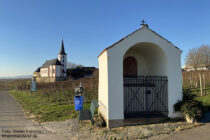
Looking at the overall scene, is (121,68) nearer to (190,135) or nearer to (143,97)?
Answer: (143,97)

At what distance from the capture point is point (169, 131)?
16.6 ft

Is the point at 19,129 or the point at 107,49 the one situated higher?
the point at 107,49

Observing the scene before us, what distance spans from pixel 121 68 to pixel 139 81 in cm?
219

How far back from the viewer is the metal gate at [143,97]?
6.85 meters

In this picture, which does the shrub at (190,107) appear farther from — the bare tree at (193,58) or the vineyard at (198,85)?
the bare tree at (193,58)

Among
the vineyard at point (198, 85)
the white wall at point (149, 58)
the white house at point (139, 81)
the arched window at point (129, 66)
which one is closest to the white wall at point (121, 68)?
the white house at point (139, 81)

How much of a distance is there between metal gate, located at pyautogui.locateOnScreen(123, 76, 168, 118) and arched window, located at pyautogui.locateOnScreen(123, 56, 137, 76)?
460 mm

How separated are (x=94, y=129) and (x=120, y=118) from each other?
116 centimetres

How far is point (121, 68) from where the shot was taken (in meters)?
5.75

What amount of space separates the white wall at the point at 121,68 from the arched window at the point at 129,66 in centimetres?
185

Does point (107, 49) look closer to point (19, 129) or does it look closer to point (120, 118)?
point (120, 118)

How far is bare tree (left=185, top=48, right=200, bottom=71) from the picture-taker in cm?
3844

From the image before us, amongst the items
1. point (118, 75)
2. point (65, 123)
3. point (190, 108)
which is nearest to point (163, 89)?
point (190, 108)

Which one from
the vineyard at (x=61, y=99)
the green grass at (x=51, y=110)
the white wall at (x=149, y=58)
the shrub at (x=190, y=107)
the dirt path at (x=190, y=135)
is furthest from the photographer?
the vineyard at (x=61, y=99)
